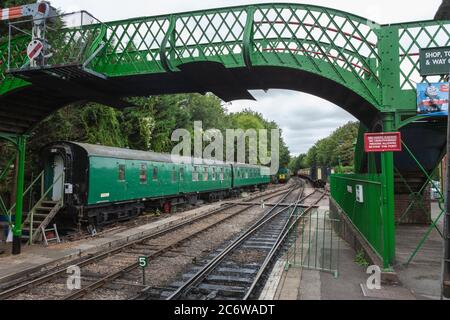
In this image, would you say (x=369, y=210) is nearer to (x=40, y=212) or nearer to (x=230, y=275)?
(x=230, y=275)

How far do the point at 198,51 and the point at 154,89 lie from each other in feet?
7.95

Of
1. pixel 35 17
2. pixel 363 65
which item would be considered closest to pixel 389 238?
pixel 363 65

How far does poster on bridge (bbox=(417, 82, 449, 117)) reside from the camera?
7.70 metres

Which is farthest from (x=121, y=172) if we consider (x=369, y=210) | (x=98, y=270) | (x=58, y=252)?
(x=369, y=210)

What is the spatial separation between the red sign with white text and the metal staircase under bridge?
961 centimetres

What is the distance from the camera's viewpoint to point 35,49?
29.7 feet

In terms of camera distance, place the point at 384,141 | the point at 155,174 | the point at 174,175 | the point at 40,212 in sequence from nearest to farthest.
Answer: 1. the point at 384,141
2. the point at 40,212
3. the point at 155,174
4. the point at 174,175

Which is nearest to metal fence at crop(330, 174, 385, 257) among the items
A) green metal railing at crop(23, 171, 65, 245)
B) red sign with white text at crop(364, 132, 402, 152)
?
red sign with white text at crop(364, 132, 402, 152)

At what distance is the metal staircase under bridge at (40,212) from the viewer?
11695 millimetres

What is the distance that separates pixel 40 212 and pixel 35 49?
21.0 feet

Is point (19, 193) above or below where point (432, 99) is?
below

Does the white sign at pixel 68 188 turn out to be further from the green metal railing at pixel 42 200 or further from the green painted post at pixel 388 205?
the green painted post at pixel 388 205

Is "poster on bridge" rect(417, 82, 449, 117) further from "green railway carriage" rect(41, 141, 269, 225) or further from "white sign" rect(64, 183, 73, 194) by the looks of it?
"white sign" rect(64, 183, 73, 194)

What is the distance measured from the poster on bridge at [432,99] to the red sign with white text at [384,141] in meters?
0.84
